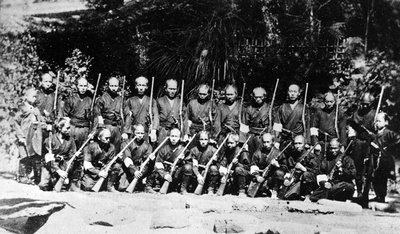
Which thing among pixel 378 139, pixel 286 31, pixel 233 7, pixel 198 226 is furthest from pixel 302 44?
pixel 198 226

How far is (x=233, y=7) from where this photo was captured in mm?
9102

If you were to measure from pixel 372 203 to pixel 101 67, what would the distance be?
593 cm

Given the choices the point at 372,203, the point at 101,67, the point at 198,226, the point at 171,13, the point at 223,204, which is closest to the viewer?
the point at 198,226

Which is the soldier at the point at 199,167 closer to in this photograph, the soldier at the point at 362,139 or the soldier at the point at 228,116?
the soldier at the point at 228,116

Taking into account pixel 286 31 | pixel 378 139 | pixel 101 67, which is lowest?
pixel 378 139

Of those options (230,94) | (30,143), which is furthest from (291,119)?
(30,143)

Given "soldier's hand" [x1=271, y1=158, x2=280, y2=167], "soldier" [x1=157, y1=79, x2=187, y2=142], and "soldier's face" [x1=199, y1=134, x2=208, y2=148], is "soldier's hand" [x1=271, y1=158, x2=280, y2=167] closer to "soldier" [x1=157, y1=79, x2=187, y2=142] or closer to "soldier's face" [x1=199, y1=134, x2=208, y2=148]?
"soldier's face" [x1=199, y1=134, x2=208, y2=148]

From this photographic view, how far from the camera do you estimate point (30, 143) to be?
25.1 ft

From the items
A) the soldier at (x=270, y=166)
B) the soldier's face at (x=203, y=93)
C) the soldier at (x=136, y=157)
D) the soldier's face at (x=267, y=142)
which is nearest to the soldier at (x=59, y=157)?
the soldier at (x=136, y=157)

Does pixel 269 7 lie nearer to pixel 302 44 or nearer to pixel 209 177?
pixel 302 44

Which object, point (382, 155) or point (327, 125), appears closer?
point (382, 155)

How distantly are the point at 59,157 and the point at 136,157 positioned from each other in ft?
3.53

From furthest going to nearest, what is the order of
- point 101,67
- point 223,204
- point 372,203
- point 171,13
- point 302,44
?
1. point 101,67
2. point 171,13
3. point 302,44
4. point 372,203
5. point 223,204

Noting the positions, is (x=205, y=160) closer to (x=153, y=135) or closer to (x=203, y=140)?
(x=203, y=140)
